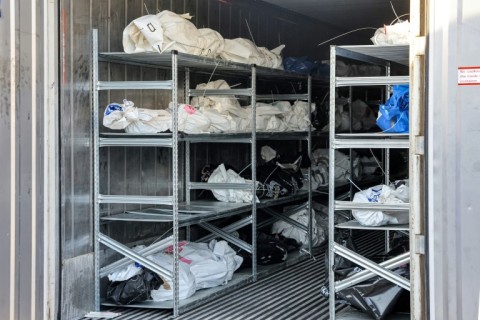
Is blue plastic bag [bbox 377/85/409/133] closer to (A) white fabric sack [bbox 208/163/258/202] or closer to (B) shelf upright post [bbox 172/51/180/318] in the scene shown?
(B) shelf upright post [bbox 172/51/180/318]

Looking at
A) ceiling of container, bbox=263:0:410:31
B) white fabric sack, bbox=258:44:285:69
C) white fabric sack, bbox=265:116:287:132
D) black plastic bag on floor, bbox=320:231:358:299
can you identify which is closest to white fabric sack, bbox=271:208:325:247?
white fabric sack, bbox=265:116:287:132

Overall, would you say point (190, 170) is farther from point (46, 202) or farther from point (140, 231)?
point (46, 202)

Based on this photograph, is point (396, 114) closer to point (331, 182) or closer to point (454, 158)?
point (331, 182)

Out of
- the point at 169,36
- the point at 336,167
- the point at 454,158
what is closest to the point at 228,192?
the point at 169,36

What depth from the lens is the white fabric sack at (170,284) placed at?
6148 millimetres

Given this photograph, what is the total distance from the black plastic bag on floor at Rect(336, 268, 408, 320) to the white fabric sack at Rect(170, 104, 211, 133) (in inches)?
73.0

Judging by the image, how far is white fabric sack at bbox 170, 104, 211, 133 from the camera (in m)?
6.27

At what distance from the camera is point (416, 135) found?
399 cm

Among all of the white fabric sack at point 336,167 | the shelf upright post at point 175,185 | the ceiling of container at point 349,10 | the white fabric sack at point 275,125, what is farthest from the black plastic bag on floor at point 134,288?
the ceiling of container at point 349,10

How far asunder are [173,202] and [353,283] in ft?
4.91

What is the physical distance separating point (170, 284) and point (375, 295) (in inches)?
66.1

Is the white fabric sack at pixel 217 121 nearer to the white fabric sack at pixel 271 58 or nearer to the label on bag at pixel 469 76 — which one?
the white fabric sack at pixel 271 58

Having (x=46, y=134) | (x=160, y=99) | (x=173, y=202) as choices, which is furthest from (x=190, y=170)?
(x=46, y=134)

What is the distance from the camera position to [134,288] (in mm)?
5969
